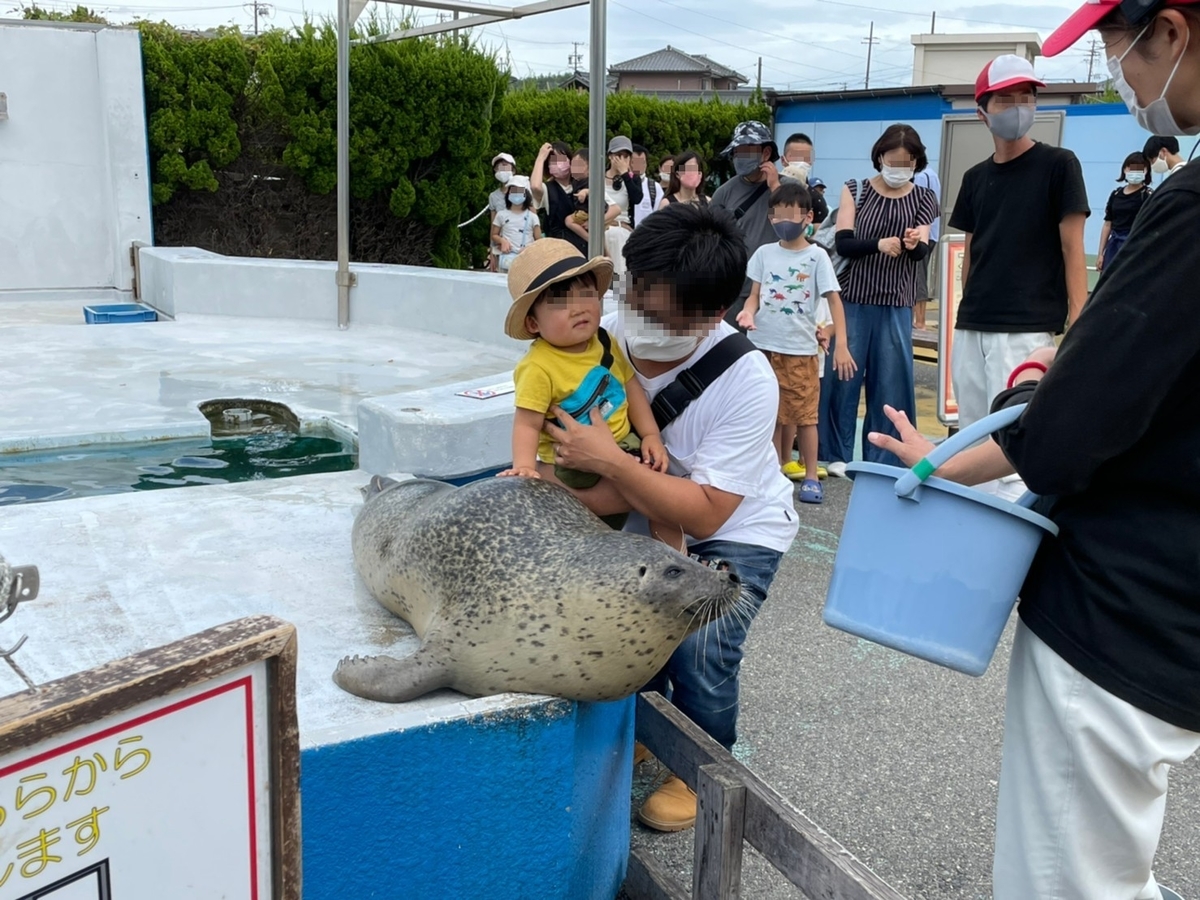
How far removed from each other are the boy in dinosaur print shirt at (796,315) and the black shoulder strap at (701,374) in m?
3.11

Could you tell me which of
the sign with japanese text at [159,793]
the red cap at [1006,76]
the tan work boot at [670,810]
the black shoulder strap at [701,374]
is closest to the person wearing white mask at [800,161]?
the red cap at [1006,76]

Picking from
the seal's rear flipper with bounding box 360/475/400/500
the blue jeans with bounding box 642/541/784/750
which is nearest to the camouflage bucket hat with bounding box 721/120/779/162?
the seal's rear flipper with bounding box 360/475/400/500

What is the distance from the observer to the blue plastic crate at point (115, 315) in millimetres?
9531

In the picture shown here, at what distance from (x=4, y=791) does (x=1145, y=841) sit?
1.67 meters

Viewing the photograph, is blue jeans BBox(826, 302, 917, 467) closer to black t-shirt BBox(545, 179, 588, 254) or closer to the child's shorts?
the child's shorts

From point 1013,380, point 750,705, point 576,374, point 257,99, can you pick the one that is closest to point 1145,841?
point 1013,380

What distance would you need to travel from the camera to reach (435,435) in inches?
Result: 167

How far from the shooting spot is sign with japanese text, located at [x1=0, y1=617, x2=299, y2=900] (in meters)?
1.20

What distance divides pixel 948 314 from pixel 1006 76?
1.33 m

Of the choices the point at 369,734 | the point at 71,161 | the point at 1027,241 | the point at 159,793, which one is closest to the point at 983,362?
the point at 1027,241

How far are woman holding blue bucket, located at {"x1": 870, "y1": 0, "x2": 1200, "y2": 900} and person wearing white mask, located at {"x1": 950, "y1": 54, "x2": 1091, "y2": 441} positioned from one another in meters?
3.03

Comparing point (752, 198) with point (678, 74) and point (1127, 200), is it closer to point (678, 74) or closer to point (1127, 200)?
point (1127, 200)

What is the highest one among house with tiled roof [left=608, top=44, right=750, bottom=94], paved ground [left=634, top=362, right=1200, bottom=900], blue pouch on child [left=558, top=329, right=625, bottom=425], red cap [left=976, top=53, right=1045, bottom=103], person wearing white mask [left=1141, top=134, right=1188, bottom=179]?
house with tiled roof [left=608, top=44, right=750, bottom=94]

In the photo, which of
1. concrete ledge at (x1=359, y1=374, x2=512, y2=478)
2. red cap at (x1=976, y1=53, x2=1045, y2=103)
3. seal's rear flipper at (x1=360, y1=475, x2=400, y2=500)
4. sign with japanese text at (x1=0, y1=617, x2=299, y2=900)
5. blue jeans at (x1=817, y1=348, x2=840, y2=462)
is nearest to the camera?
sign with japanese text at (x1=0, y1=617, x2=299, y2=900)
